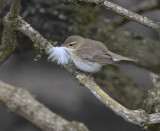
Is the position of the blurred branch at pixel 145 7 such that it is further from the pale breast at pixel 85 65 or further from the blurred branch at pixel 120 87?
the pale breast at pixel 85 65

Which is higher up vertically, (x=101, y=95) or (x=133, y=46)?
(x=133, y=46)

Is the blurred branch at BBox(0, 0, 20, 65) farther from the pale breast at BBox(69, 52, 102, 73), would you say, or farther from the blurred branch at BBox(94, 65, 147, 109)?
the blurred branch at BBox(94, 65, 147, 109)

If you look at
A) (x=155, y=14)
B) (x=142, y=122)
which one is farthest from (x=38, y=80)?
(x=142, y=122)

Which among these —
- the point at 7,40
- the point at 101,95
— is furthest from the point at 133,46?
the point at 101,95

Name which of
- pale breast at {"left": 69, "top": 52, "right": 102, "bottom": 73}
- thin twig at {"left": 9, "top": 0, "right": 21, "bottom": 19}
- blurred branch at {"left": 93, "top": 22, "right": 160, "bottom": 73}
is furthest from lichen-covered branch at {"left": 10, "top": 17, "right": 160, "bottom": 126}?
blurred branch at {"left": 93, "top": 22, "right": 160, "bottom": 73}

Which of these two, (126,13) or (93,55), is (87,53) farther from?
(126,13)

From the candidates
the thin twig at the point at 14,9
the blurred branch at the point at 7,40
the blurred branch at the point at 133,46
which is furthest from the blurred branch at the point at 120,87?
the thin twig at the point at 14,9

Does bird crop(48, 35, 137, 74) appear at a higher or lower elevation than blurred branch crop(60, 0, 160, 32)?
higher
